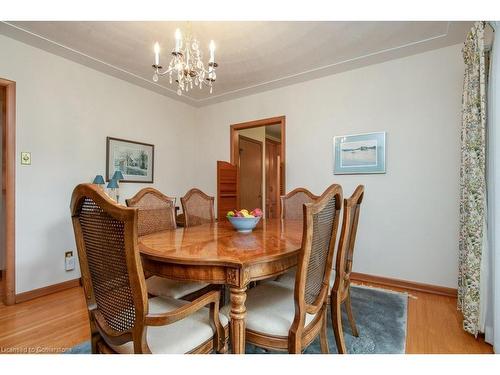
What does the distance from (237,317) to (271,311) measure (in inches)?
8.4

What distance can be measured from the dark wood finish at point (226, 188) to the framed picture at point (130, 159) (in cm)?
97

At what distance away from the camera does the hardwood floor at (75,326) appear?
1765 millimetres

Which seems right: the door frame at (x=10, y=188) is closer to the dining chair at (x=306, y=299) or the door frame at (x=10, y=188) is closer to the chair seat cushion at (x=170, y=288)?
the chair seat cushion at (x=170, y=288)

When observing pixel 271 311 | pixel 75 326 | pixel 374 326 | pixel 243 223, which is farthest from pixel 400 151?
pixel 75 326

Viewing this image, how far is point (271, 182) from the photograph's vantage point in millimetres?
5914

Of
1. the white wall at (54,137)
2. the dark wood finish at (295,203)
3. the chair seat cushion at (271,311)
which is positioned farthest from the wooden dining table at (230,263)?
the white wall at (54,137)

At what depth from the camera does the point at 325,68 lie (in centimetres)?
311

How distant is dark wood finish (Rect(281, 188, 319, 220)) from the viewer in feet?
8.96

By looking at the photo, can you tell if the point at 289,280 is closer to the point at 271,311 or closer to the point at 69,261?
the point at 271,311

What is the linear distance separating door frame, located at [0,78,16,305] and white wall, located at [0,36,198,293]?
40mm


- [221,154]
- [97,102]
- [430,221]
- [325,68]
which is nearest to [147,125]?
[97,102]

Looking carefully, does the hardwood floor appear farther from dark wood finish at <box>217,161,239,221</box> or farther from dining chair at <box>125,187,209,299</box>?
dark wood finish at <box>217,161,239,221</box>

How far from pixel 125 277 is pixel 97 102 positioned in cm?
289
